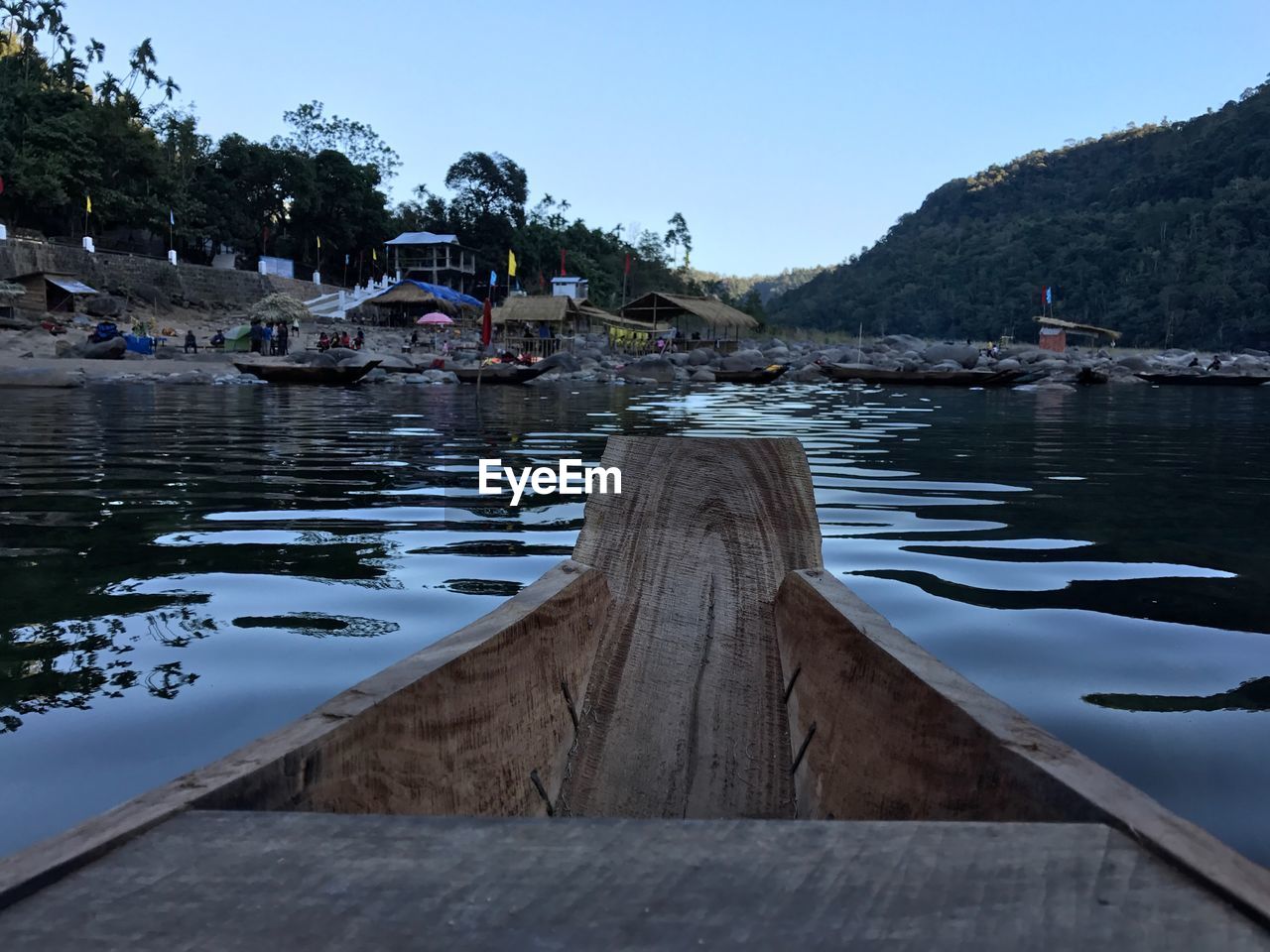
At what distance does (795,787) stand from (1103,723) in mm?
936

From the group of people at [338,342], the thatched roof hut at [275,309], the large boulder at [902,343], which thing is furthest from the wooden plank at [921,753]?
the large boulder at [902,343]

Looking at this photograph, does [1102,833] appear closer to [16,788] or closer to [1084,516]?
[16,788]

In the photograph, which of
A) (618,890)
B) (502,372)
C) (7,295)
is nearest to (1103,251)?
(502,372)

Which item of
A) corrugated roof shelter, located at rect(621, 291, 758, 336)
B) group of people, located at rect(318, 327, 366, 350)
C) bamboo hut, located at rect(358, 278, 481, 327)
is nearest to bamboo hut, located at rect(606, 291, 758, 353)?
corrugated roof shelter, located at rect(621, 291, 758, 336)

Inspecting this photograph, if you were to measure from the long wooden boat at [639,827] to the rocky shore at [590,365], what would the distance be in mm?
19221

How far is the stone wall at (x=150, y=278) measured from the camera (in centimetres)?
3080

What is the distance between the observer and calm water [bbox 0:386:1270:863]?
2129 millimetres

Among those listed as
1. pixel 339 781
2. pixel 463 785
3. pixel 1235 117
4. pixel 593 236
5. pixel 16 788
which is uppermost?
pixel 1235 117

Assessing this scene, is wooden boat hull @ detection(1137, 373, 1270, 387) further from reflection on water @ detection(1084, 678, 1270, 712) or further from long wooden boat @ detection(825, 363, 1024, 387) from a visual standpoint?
reflection on water @ detection(1084, 678, 1270, 712)

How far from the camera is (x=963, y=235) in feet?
253

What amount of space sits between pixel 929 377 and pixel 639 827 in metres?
23.2

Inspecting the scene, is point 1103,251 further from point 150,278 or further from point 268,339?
point 150,278

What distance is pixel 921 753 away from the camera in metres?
1.38

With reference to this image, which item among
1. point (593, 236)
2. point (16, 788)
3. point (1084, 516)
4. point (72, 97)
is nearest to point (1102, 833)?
point (16, 788)
